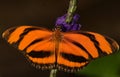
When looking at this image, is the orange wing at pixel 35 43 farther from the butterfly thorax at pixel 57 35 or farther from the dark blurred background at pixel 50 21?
the dark blurred background at pixel 50 21

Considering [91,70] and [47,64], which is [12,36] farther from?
[91,70]

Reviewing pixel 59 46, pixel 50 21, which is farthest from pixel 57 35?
pixel 50 21

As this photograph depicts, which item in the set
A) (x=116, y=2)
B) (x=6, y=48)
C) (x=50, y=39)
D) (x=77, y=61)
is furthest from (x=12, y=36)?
(x=116, y=2)

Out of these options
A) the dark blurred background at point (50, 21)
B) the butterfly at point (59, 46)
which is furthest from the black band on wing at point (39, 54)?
the dark blurred background at point (50, 21)

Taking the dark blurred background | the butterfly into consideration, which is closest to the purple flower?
the butterfly

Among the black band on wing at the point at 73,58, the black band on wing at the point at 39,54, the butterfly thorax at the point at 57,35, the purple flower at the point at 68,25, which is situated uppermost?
the purple flower at the point at 68,25

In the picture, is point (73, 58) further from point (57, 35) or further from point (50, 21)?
point (50, 21)

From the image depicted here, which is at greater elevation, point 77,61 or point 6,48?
point 77,61
